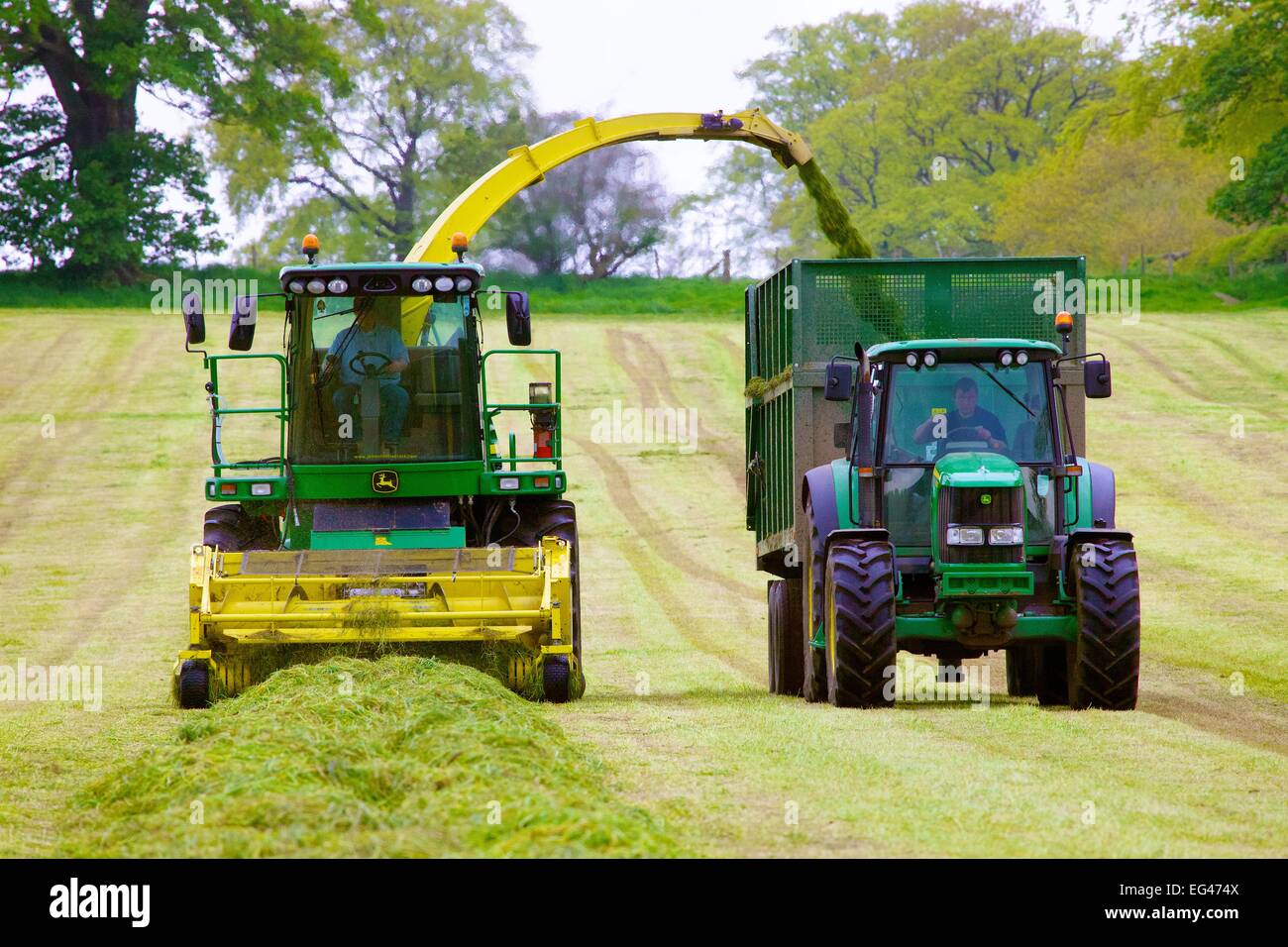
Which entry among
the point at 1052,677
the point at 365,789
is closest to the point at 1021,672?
the point at 1052,677

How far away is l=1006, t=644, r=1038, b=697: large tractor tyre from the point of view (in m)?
14.1

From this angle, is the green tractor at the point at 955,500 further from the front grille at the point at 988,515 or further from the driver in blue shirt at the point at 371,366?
the driver in blue shirt at the point at 371,366

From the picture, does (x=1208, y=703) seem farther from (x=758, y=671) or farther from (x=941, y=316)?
(x=758, y=671)

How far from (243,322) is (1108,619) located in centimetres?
615

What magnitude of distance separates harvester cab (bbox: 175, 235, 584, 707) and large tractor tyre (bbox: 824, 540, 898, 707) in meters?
1.80

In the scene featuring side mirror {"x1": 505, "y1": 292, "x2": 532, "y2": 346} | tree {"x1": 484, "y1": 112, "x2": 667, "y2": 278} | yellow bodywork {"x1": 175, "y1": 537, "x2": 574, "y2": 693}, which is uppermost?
tree {"x1": 484, "y1": 112, "x2": 667, "y2": 278}

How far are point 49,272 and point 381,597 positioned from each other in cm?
4161

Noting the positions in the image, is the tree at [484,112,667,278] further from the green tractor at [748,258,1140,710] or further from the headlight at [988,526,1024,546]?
the headlight at [988,526,1024,546]

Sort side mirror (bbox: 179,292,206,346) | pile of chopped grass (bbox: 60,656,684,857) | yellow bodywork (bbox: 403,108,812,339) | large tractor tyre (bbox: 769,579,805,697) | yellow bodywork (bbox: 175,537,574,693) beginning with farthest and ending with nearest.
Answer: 1. yellow bodywork (bbox: 403,108,812,339)
2. large tractor tyre (bbox: 769,579,805,697)
3. side mirror (bbox: 179,292,206,346)
4. yellow bodywork (bbox: 175,537,574,693)
5. pile of chopped grass (bbox: 60,656,684,857)

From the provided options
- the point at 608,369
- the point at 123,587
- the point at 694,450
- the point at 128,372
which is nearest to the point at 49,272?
the point at 128,372

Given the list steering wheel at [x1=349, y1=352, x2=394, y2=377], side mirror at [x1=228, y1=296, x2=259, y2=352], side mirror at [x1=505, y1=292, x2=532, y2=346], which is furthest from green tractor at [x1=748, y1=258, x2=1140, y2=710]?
side mirror at [x1=228, y1=296, x2=259, y2=352]

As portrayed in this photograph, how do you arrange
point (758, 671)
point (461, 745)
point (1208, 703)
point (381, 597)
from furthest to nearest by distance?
1. point (758, 671)
2. point (1208, 703)
3. point (381, 597)
4. point (461, 745)

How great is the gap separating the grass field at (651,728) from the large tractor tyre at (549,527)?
3.23ft
